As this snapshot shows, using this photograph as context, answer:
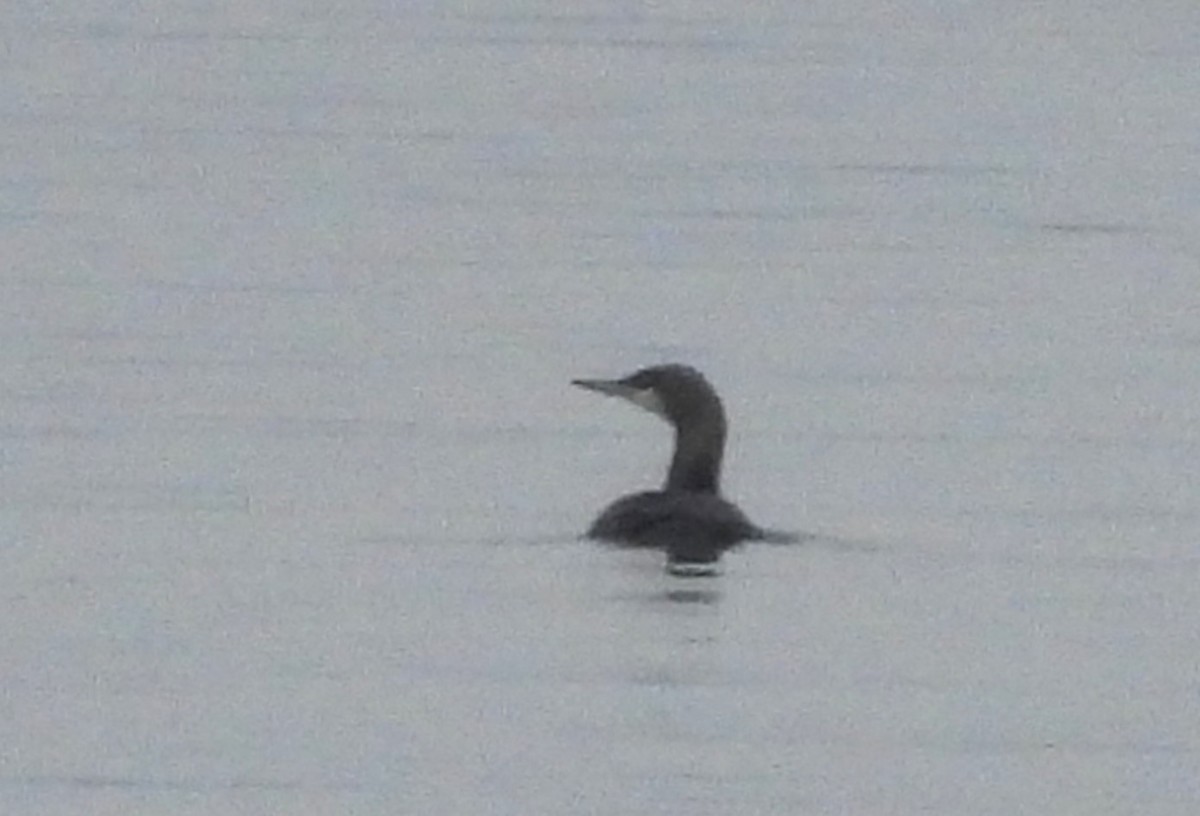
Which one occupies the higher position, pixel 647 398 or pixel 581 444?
pixel 581 444

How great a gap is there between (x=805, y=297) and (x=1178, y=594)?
10620 mm

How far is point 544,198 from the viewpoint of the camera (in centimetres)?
3881

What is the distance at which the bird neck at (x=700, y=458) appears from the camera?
2344 centimetres

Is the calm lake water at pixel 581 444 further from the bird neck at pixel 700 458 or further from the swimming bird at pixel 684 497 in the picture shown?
the bird neck at pixel 700 458

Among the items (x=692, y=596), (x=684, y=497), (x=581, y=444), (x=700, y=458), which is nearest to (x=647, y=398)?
(x=700, y=458)

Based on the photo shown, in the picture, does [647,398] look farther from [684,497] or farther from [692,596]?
[692,596]

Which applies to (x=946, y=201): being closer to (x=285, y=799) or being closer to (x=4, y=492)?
(x=4, y=492)

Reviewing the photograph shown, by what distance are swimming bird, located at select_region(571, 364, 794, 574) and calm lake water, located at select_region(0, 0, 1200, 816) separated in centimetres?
14

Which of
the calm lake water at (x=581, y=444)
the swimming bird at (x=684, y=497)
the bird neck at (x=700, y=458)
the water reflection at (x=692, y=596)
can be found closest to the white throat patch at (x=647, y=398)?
the swimming bird at (x=684, y=497)

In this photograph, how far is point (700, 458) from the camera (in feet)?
77.1

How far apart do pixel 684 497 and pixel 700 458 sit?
81 cm

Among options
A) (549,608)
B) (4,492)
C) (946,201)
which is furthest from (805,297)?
(549,608)

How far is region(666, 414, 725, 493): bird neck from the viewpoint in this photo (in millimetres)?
23438

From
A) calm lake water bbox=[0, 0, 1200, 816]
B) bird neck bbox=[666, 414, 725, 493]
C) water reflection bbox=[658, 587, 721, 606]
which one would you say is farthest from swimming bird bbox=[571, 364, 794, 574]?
water reflection bbox=[658, 587, 721, 606]
